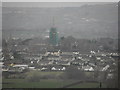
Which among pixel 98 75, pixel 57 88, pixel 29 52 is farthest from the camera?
pixel 29 52

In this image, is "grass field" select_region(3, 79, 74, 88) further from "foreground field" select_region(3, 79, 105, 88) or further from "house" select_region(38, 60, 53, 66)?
"house" select_region(38, 60, 53, 66)

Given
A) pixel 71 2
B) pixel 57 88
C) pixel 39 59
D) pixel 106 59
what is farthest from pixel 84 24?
pixel 57 88

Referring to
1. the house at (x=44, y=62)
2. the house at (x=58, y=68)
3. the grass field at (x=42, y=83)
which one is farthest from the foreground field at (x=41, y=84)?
the house at (x=44, y=62)

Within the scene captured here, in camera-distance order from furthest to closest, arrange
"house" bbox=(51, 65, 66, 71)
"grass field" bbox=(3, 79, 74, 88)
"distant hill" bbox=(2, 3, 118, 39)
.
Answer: "distant hill" bbox=(2, 3, 118, 39), "house" bbox=(51, 65, 66, 71), "grass field" bbox=(3, 79, 74, 88)

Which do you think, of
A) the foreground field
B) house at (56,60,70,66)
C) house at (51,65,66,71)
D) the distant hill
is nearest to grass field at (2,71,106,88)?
the foreground field

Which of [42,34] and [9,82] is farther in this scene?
[42,34]

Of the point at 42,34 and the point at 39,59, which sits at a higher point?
the point at 42,34

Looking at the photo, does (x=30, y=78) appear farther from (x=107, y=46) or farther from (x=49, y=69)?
(x=107, y=46)

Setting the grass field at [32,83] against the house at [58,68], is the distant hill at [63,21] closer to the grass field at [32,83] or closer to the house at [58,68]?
the house at [58,68]

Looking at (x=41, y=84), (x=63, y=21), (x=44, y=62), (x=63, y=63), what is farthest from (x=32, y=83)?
(x=63, y=21)
